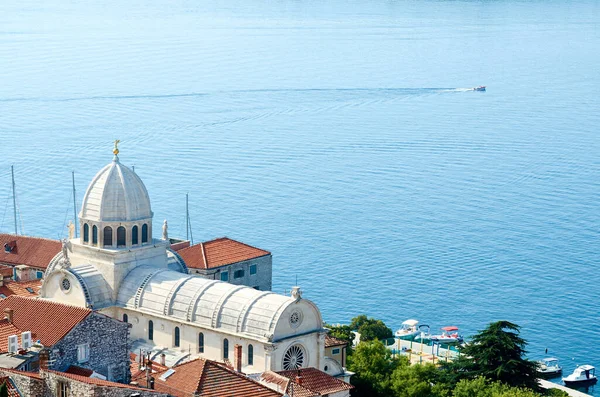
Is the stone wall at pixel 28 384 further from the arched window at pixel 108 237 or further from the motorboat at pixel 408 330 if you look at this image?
the motorboat at pixel 408 330

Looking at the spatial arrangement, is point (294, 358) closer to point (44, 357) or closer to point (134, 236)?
point (134, 236)

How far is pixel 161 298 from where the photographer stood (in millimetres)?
57094

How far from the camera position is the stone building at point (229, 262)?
69625 millimetres

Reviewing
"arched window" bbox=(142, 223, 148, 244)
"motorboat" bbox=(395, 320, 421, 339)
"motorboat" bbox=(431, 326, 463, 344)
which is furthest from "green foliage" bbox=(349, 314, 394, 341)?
"arched window" bbox=(142, 223, 148, 244)

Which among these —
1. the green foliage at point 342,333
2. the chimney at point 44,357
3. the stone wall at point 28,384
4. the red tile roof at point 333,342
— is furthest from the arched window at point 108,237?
the stone wall at point 28,384

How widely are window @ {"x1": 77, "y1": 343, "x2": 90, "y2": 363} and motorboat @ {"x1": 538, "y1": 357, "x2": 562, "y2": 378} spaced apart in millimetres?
38001

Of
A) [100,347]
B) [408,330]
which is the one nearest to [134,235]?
[100,347]

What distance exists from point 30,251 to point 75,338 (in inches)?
1119

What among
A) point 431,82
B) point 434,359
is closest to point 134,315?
point 434,359

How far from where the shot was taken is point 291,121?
14350 centimetres

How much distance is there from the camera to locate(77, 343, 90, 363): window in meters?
45.5

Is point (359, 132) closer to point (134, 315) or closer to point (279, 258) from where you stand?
point (279, 258)

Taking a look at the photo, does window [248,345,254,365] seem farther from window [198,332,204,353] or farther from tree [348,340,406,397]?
tree [348,340,406,397]

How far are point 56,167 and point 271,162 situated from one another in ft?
70.4
